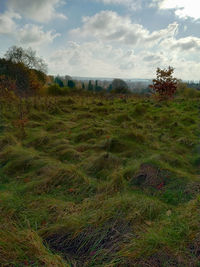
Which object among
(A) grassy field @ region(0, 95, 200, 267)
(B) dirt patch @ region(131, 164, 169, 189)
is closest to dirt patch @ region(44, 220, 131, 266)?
(A) grassy field @ region(0, 95, 200, 267)

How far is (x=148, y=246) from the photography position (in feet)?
4.96

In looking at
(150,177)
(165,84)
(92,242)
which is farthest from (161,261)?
(165,84)

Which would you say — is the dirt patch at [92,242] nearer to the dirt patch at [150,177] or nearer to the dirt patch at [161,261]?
the dirt patch at [161,261]

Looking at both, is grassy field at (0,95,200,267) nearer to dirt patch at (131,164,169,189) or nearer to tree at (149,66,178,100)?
dirt patch at (131,164,169,189)

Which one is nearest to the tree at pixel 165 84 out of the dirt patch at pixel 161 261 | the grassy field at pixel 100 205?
the grassy field at pixel 100 205

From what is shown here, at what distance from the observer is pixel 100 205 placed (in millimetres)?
2215

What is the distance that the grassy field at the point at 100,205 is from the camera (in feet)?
4.94

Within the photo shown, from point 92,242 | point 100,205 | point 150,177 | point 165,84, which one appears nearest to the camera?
point 92,242

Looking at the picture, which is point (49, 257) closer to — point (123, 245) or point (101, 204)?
point (123, 245)

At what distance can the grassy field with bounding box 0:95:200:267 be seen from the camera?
151 centimetres

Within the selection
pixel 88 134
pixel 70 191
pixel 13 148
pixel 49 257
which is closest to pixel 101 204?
pixel 70 191

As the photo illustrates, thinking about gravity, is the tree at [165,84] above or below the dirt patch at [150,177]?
above

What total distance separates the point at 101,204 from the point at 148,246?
2.67 ft

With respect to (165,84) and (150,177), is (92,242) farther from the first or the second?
(165,84)
